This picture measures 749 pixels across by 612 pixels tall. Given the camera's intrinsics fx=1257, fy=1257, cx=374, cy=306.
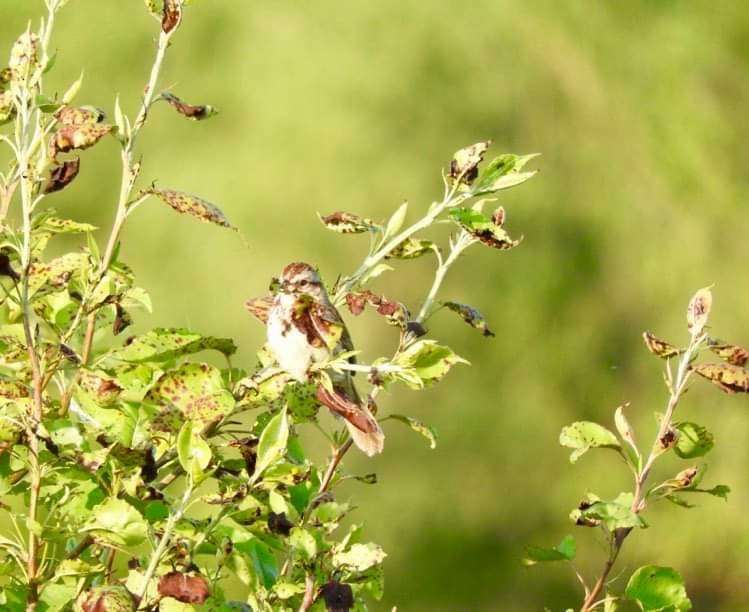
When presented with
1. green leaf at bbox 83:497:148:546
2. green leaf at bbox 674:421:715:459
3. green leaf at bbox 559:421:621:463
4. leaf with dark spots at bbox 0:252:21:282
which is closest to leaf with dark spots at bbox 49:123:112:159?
leaf with dark spots at bbox 0:252:21:282

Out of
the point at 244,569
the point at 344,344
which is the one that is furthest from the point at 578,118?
the point at 244,569

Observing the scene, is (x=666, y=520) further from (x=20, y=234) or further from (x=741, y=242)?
(x=20, y=234)

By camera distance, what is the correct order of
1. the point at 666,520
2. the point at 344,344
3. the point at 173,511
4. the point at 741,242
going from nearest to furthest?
the point at 173,511, the point at 344,344, the point at 666,520, the point at 741,242

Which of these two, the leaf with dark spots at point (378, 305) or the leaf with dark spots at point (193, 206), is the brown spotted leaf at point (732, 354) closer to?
the leaf with dark spots at point (378, 305)

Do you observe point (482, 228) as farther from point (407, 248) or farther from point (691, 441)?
point (691, 441)

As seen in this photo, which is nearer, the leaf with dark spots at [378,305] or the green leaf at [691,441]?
the leaf with dark spots at [378,305]

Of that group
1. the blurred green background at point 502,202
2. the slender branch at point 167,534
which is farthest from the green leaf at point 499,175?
the blurred green background at point 502,202

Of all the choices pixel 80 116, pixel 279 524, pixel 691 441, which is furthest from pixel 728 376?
pixel 80 116
